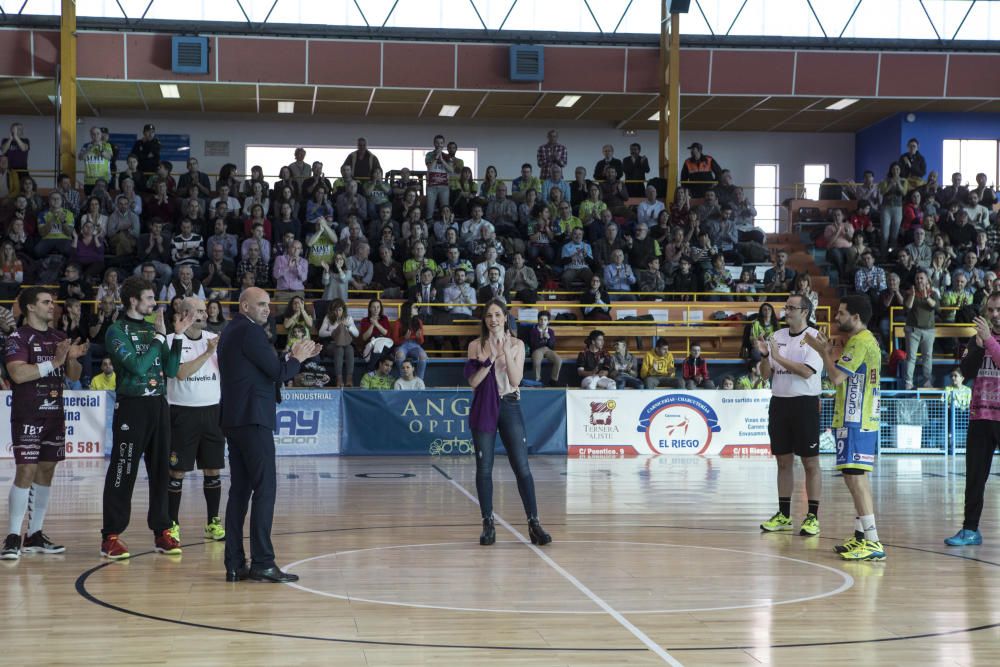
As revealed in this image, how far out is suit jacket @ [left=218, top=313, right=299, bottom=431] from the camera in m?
7.97

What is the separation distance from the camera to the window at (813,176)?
33062 mm

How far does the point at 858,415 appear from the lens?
9492 mm

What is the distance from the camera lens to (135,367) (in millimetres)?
8891

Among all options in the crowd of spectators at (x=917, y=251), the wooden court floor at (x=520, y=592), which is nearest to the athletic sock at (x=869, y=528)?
the wooden court floor at (x=520, y=592)

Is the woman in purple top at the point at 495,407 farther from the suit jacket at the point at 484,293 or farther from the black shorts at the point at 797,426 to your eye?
the suit jacket at the point at 484,293

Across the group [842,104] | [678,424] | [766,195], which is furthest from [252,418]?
[766,195]

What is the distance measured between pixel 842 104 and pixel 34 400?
2421 cm

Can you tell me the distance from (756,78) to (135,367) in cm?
2171

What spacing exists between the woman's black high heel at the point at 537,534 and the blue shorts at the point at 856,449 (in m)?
2.45

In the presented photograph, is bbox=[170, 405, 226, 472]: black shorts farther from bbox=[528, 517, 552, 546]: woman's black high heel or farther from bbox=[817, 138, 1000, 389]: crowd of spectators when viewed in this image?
bbox=[817, 138, 1000, 389]: crowd of spectators

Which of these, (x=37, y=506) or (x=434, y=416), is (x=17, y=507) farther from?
(x=434, y=416)

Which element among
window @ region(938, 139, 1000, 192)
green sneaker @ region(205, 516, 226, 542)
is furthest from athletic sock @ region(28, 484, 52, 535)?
window @ region(938, 139, 1000, 192)

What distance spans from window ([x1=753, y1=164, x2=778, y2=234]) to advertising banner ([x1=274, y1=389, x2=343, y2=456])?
16.7 m

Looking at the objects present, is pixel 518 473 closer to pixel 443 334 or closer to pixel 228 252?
pixel 443 334
